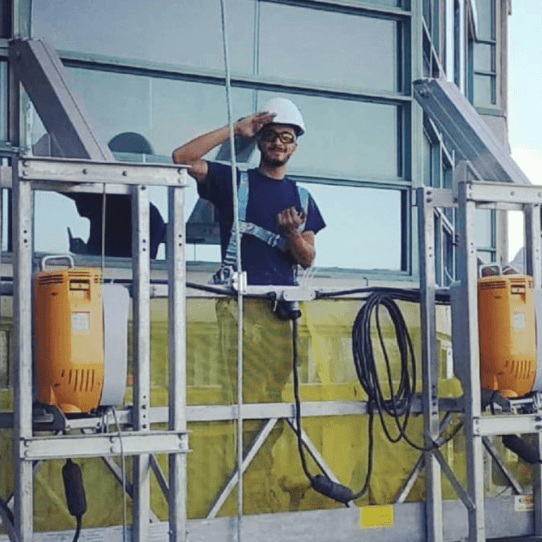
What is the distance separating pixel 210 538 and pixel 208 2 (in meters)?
3.59

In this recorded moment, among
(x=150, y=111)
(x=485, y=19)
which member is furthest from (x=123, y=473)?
(x=485, y=19)

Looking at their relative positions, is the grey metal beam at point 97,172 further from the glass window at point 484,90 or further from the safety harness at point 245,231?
the glass window at point 484,90

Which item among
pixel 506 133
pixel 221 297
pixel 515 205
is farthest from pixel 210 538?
pixel 506 133

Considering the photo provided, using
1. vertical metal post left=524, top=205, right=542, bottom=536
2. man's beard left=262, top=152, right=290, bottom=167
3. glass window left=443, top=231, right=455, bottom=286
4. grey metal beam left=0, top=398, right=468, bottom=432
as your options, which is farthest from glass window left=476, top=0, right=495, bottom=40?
grey metal beam left=0, top=398, right=468, bottom=432

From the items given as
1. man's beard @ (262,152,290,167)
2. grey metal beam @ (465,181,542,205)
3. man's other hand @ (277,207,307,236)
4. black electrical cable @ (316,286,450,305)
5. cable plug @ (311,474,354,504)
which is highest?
man's beard @ (262,152,290,167)

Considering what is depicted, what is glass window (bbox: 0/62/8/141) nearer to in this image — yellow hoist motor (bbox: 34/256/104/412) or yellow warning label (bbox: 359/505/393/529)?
yellow hoist motor (bbox: 34/256/104/412)

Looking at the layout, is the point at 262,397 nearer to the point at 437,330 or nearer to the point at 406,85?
the point at 437,330

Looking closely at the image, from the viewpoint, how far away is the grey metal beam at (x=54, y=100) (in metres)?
6.44

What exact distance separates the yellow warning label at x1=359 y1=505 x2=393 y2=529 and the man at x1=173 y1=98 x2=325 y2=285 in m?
1.38

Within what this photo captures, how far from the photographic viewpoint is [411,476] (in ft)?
23.0

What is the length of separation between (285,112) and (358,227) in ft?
4.32

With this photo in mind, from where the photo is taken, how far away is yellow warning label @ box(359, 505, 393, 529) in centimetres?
682

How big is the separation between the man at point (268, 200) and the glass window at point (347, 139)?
0.85m

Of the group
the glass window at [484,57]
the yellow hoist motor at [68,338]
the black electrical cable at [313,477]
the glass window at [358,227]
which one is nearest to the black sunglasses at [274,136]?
the glass window at [358,227]
